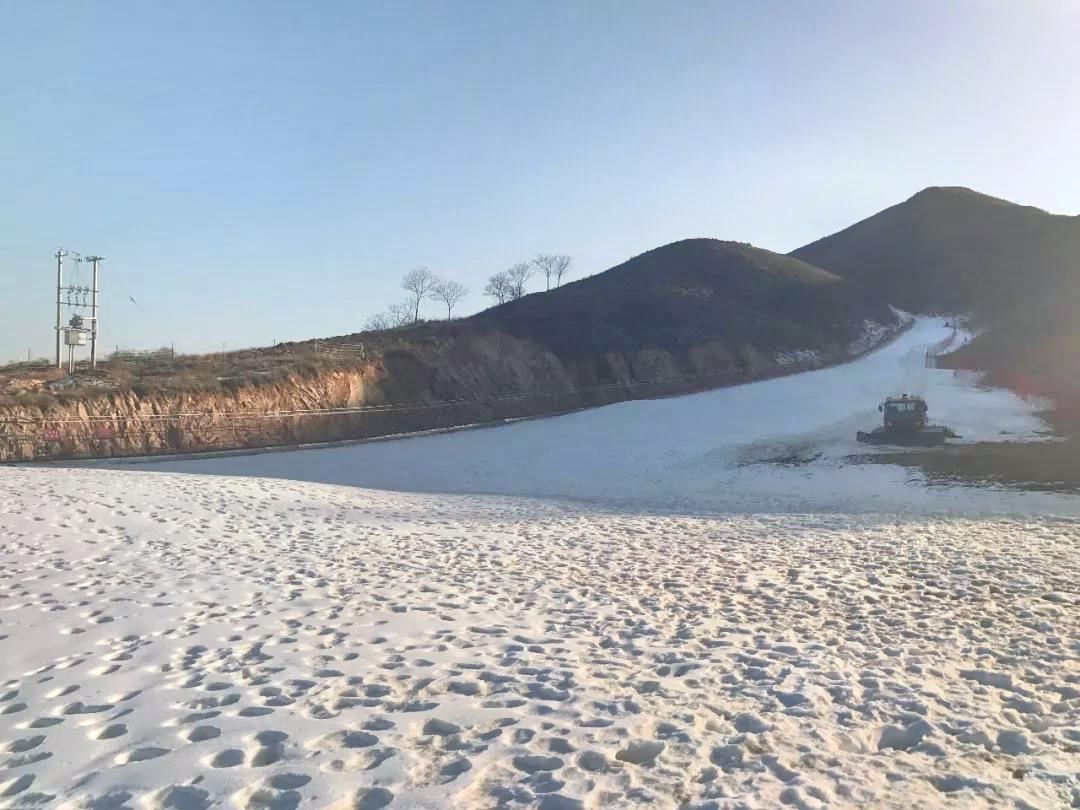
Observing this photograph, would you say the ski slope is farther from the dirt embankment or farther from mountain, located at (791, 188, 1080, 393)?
mountain, located at (791, 188, 1080, 393)

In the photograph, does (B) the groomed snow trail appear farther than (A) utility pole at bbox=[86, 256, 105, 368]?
No

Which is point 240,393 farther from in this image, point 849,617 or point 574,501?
point 849,617

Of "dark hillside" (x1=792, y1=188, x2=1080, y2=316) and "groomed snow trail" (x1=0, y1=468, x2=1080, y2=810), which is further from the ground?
"dark hillside" (x1=792, y1=188, x2=1080, y2=316)

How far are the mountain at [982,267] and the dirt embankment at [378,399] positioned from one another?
609 inches

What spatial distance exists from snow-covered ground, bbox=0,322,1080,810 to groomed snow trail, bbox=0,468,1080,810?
27 mm

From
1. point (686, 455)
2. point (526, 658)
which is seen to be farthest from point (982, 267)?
point (526, 658)

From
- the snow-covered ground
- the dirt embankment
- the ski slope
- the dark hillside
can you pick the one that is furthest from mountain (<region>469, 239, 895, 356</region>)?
the snow-covered ground

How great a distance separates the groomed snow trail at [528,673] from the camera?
4.02 m

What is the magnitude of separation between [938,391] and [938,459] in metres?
19.7

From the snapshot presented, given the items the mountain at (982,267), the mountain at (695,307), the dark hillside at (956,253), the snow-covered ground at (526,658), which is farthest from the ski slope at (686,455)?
the dark hillside at (956,253)

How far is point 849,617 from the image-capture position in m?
7.42

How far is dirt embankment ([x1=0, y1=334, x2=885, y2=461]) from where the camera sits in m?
26.3

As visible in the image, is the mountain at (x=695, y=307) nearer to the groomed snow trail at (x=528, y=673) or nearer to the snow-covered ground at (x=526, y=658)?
the snow-covered ground at (x=526, y=658)

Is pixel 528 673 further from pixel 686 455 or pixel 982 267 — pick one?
pixel 982 267
